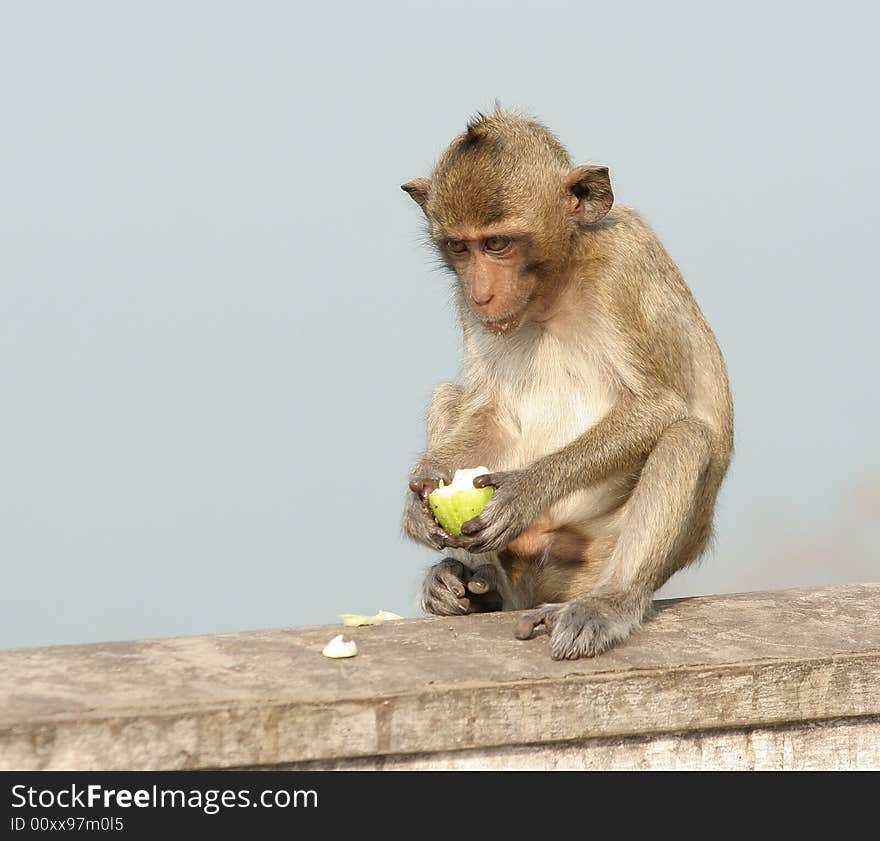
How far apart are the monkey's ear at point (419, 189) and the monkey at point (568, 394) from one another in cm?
1

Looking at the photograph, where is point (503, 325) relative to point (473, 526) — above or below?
above

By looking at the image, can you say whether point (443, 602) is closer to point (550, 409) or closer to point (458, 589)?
point (458, 589)

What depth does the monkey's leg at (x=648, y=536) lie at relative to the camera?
5930 millimetres

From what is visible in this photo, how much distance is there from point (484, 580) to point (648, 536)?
996 millimetres

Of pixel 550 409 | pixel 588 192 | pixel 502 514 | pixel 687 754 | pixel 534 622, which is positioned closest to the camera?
pixel 687 754

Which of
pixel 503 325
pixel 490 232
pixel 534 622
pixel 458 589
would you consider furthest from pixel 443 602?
pixel 490 232

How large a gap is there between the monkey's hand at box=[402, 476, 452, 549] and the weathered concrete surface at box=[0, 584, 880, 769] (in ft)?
1.28

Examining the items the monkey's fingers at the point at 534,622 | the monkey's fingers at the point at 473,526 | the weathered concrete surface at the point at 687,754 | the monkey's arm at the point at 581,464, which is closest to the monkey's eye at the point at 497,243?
the monkey's arm at the point at 581,464

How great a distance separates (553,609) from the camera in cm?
599

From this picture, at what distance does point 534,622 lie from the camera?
5.95m
